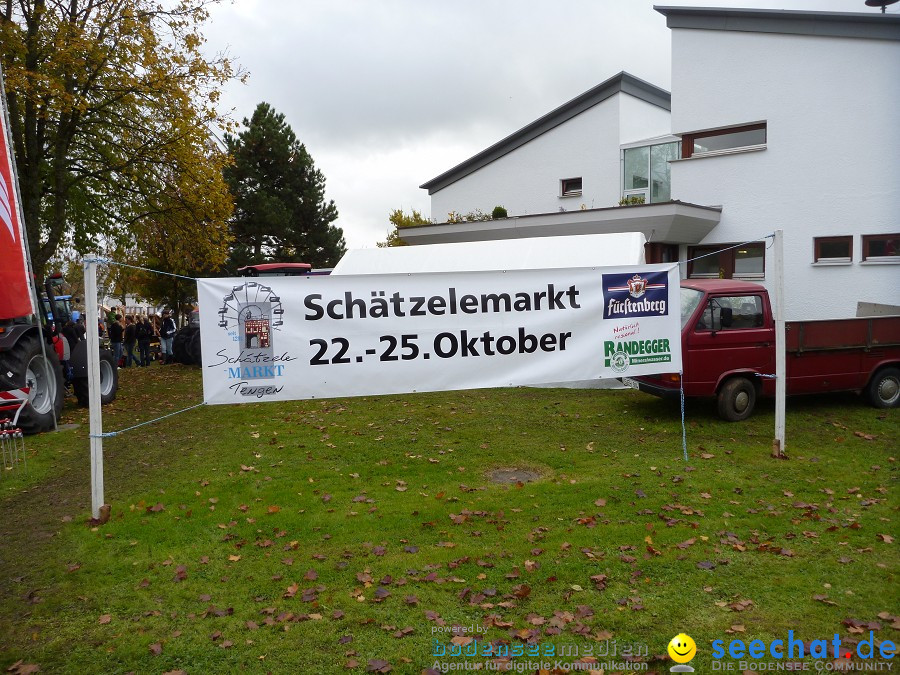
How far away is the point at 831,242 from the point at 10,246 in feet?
60.7

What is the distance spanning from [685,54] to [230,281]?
17.8 meters

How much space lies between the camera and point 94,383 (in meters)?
6.28

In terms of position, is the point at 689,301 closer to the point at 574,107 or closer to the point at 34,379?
the point at 34,379

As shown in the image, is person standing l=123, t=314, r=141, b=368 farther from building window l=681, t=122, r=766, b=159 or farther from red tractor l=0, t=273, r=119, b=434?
building window l=681, t=122, r=766, b=159

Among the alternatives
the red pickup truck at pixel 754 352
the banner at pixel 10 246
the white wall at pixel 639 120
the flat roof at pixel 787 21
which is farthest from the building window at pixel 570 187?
the banner at pixel 10 246

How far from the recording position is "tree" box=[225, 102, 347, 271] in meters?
40.2

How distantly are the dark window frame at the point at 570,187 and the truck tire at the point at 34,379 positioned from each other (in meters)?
20.0

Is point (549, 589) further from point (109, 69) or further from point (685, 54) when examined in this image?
point (685, 54)

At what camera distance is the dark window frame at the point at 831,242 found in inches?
675

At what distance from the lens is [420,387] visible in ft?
24.3

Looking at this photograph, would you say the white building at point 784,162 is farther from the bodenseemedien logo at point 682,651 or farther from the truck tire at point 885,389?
the bodenseemedien logo at point 682,651

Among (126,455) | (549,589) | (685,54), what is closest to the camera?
(549,589)

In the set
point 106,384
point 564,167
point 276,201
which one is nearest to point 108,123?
point 106,384

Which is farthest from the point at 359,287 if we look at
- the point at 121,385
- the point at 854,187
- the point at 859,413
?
the point at 854,187
